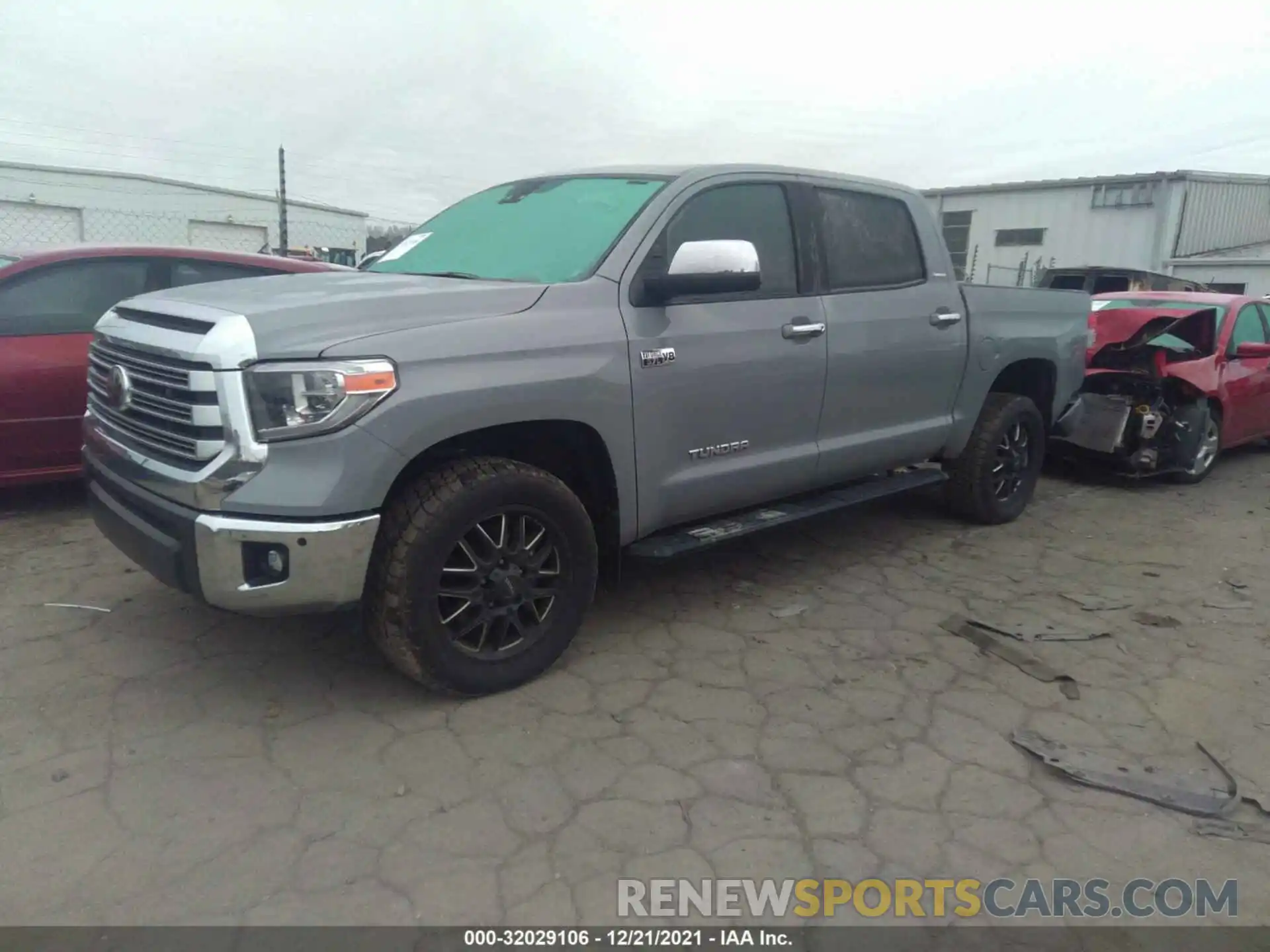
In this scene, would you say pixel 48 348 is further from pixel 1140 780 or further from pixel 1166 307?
pixel 1166 307

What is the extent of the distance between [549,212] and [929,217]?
89.5 inches

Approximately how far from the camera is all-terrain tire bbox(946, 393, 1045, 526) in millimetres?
5270

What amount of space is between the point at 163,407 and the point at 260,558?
2.19ft

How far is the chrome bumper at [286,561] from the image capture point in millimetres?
2646

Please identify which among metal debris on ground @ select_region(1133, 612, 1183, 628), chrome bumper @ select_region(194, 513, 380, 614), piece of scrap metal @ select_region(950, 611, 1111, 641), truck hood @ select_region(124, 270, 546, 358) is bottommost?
metal debris on ground @ select_region(1133, 612, 1183, 628)

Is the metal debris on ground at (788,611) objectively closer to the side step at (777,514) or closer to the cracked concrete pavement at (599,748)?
the cracked concrete pavement at (599,748)

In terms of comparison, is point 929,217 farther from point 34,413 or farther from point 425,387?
point 34,413

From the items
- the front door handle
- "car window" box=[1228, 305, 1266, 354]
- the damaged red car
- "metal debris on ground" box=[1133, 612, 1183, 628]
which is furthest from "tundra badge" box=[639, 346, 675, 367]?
"car window" box=[1228, 305, 1266, 354]

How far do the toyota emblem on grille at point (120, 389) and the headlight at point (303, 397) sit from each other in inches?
28.5

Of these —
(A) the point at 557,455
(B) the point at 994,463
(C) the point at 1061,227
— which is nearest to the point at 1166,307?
(B) the point at 994,463

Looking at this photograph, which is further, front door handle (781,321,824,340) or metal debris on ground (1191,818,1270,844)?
front door handle (781,321,824,340)

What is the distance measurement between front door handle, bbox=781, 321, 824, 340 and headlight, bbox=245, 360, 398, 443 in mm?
1943
